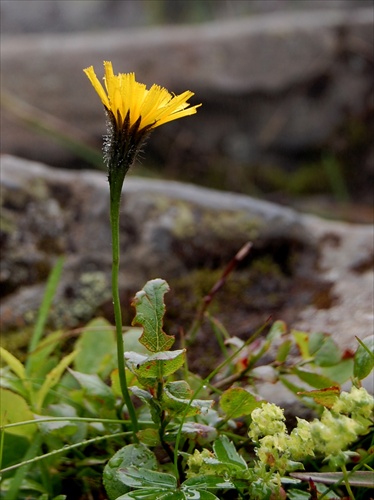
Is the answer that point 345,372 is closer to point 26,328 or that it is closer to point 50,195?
point 26,328

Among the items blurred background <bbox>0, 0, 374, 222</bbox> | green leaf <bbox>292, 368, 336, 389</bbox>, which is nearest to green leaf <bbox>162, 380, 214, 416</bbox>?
green leaf <bbox>292, 368, 336, 389</bbox>

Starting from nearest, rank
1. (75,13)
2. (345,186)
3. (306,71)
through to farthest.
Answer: (345,186)
(306,71)
(75,13)

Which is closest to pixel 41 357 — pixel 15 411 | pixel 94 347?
pixel 94 347

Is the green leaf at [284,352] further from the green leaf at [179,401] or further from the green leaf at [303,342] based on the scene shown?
the green leaf at [179,401]

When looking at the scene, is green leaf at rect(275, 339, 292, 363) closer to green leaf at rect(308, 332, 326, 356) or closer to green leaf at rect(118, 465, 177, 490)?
green leaf at rect(308, 332, 326, 356)

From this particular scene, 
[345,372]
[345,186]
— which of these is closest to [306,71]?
[345,186]

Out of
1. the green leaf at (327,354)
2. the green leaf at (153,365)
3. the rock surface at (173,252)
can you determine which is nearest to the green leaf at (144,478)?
the green leaf at (153,365)

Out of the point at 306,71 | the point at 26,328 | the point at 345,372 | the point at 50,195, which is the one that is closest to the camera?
the point at 345,372
